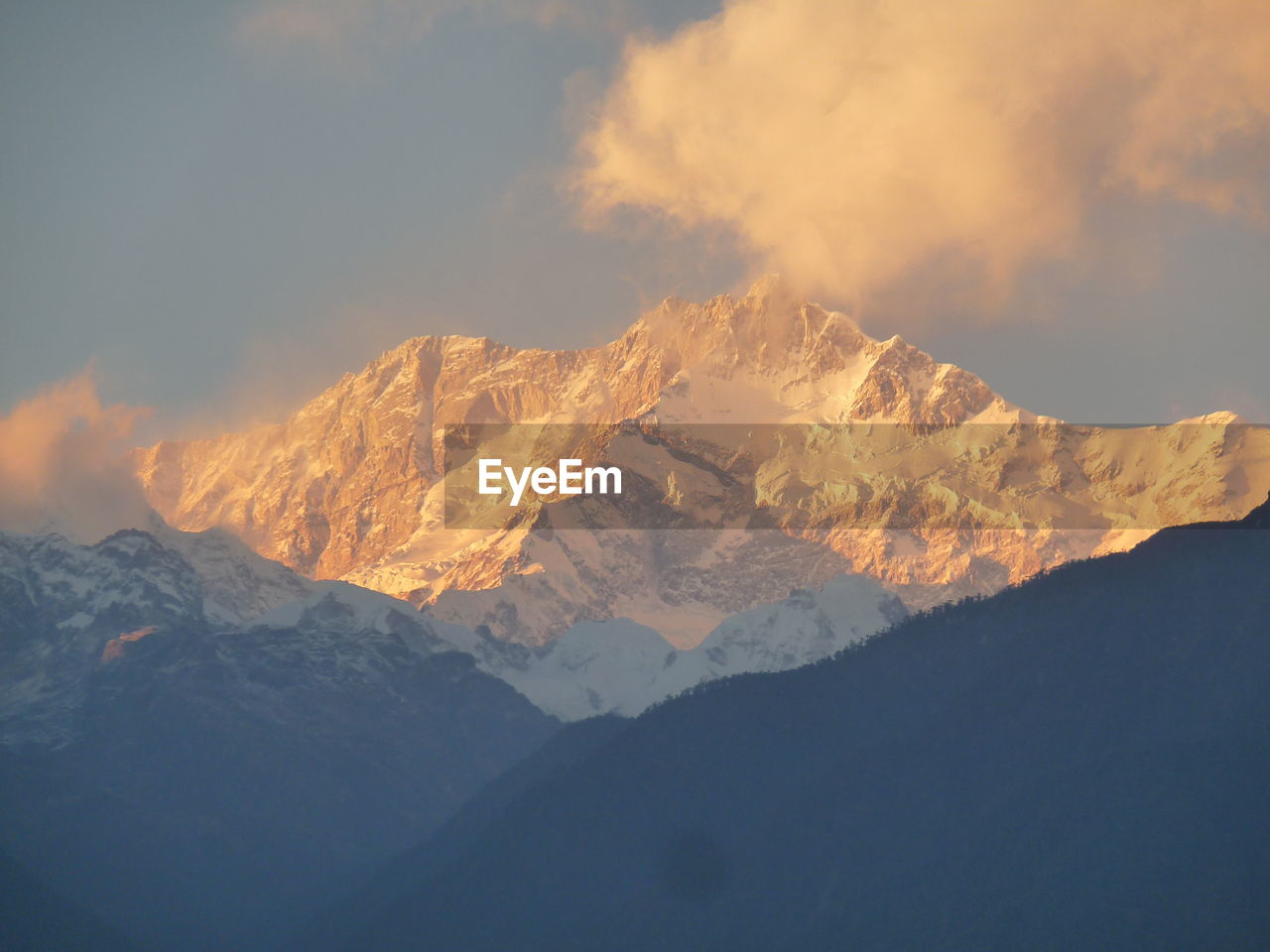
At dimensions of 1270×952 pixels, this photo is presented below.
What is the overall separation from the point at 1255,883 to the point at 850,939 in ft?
137

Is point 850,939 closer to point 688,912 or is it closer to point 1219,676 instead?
point 688,912

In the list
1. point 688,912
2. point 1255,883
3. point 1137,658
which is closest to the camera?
point 1255,883

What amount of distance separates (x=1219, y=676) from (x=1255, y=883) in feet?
94.9

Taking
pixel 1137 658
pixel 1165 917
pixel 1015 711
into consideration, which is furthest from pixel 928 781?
pixel 1165 917

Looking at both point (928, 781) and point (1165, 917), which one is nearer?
point (1165, 917)

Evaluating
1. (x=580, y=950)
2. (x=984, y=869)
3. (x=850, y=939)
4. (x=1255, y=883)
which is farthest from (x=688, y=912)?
(x=1255, y=883)

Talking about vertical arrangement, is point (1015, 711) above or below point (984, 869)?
above

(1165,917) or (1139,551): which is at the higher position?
(1139,551)

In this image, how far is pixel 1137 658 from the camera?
18400 centimetres

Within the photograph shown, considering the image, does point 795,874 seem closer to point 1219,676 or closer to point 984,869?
point 984,869

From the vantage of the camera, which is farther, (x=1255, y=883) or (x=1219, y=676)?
(x=1219, y=676)

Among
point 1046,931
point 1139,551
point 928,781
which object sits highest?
point 1139,551

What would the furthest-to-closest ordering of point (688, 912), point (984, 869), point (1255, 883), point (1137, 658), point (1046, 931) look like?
1. point (688, 912)
2. point (1137, 658)
3. point (984, 869)
4. point (1046, 931)
5. point (1255, 883)

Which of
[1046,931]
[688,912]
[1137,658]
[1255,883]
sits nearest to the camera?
[1255,883]
